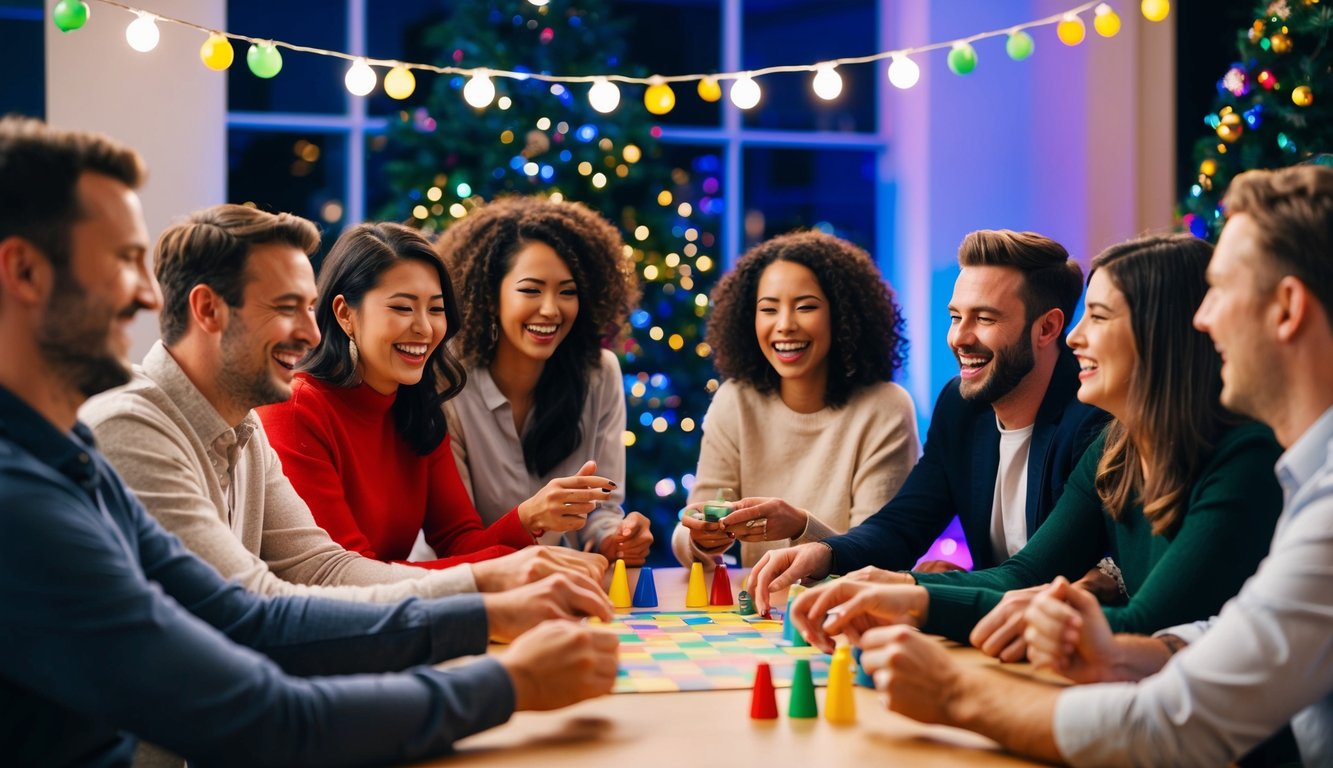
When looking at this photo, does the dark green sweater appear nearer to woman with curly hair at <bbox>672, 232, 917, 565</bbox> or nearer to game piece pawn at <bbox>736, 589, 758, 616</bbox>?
game piece pawn at <bbox>736, 589, 758, 616</bbox>

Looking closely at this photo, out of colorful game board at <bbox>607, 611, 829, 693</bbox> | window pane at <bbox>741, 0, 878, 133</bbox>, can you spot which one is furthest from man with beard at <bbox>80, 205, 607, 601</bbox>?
window pane at <bbox>741, 0, 878, 133</bbox>

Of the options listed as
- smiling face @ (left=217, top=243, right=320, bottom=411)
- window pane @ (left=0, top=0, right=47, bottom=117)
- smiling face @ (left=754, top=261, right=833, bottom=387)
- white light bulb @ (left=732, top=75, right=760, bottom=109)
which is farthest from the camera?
window pane @ (left=0, top=0, right=47, bottom=117)

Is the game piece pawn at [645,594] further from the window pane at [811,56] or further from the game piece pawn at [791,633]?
the window pane at [811,56]

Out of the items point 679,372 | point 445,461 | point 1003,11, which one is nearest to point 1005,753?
point 445,461

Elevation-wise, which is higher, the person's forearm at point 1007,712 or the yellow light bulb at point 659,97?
the yellow light bulb at point 659,97

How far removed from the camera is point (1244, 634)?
54.7 inches

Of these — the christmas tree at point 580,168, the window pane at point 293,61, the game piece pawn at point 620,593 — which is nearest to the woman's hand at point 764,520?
the game piece pawn at point 620,593

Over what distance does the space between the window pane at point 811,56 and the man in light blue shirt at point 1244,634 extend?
5217 mm

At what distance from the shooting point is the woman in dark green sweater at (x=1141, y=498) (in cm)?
191

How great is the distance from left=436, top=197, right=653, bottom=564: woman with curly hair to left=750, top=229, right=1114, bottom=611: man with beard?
2.57 feet

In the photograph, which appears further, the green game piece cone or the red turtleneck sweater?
the red turtleneck sweater

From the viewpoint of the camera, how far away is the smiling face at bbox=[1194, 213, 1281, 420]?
1.54 m

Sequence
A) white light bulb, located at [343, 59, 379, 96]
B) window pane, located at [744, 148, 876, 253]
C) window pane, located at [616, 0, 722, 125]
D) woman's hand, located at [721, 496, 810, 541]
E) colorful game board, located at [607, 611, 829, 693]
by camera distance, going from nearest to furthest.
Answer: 1. colorful game board, located at [607, 611, 829, 693]
2. woman's hand, located at [721, 496, 810, 541]
3. white light bulb, located at [343, 59, 379, 96]
4. window pane, located at [616, 0, 722, 125]
5. window pane, located at [744, 148, 876, 253]

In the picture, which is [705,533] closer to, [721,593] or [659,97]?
[721,593]
